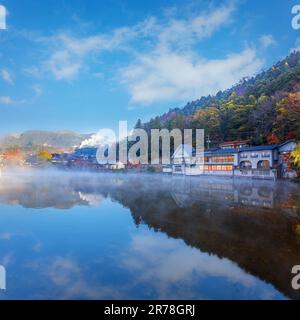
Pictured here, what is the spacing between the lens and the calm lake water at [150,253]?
11.3 ft

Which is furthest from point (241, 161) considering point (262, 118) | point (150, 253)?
point (150, 253)

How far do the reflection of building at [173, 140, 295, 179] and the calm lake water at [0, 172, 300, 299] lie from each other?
48.3 ft

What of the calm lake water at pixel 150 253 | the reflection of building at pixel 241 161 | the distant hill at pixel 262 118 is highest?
the distant hill at pixel 262 118

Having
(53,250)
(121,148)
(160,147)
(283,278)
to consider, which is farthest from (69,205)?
(121,148)

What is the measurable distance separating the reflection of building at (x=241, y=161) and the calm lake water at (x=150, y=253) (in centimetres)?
1472

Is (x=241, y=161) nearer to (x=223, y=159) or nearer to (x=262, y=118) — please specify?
(x=223, y=159)

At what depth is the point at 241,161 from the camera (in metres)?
24.8

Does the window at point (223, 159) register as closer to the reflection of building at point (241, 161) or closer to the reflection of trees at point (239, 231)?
the reflection of building at point (241, 161)

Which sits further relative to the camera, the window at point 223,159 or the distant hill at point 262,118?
the window at point 223,159

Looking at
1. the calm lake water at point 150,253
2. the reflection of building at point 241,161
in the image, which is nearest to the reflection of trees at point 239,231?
the calm lake water at point 150,253

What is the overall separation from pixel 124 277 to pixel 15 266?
6.26 ft

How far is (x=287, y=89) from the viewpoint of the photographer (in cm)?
2914

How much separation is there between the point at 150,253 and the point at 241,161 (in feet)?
72.1

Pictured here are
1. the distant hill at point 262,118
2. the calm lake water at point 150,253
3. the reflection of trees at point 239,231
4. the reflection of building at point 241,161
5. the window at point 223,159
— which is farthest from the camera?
the window at point 223,159
